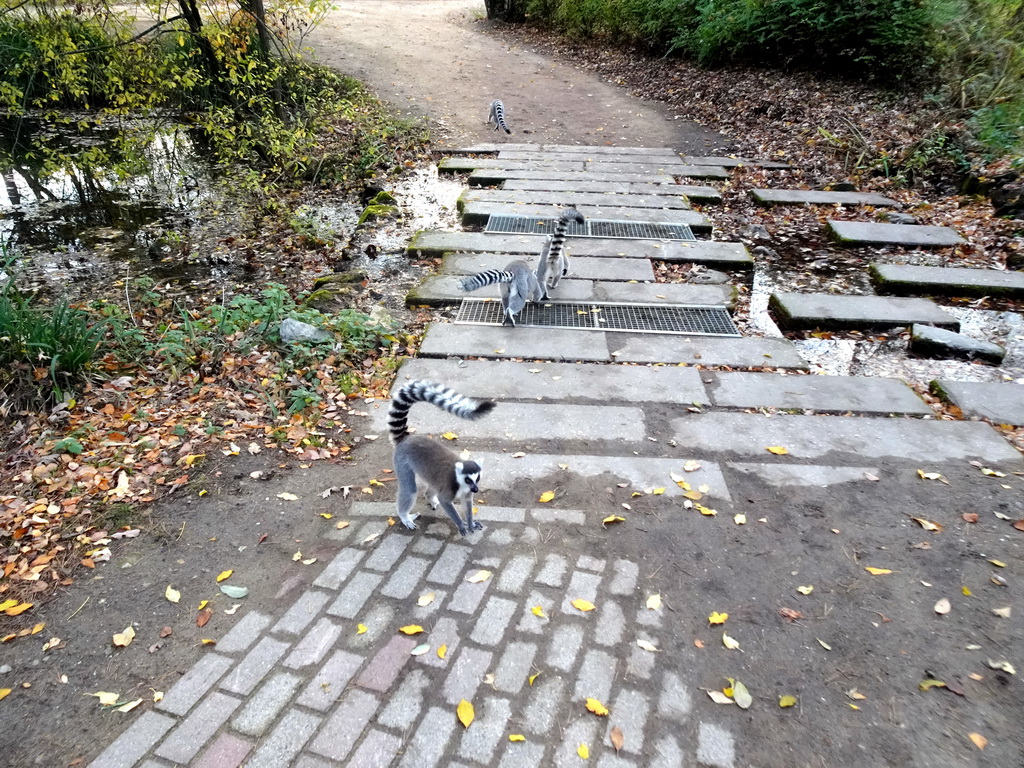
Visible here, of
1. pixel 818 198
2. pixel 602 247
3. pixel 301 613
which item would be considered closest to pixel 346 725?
pixel 301 613

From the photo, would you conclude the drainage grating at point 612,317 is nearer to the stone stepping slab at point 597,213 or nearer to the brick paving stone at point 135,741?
the stone stepping slab at point 597,213

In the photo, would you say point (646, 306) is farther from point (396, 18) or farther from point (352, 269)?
point (396, 18)

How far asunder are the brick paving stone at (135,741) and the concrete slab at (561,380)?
3.06 meters

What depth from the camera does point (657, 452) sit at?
4488mm

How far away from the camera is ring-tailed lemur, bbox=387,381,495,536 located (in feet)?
11.3

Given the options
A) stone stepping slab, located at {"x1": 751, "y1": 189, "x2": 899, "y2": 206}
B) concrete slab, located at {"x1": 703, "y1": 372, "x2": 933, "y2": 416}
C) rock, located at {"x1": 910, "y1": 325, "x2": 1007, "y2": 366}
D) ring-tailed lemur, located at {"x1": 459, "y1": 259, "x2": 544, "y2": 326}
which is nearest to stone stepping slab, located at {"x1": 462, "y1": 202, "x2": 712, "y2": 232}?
stone stepping slab, located at {"x1": 751, "y1": 189, "x2": 899, "y2": 206}

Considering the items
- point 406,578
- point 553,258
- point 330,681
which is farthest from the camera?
point 553,258

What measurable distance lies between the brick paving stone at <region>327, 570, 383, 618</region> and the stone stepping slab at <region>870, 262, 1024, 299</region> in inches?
262

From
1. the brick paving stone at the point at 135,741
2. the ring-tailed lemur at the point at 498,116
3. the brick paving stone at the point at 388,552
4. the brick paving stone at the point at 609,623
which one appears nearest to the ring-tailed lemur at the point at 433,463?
the brick paving stone at the point at 388,552

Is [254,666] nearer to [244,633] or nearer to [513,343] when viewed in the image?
[244,633]

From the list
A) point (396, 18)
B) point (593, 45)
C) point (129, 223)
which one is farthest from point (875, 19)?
point (396, 18)

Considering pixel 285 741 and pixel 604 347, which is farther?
pixel 604 347

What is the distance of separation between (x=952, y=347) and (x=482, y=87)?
15.1 metres

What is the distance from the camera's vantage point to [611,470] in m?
4.26
